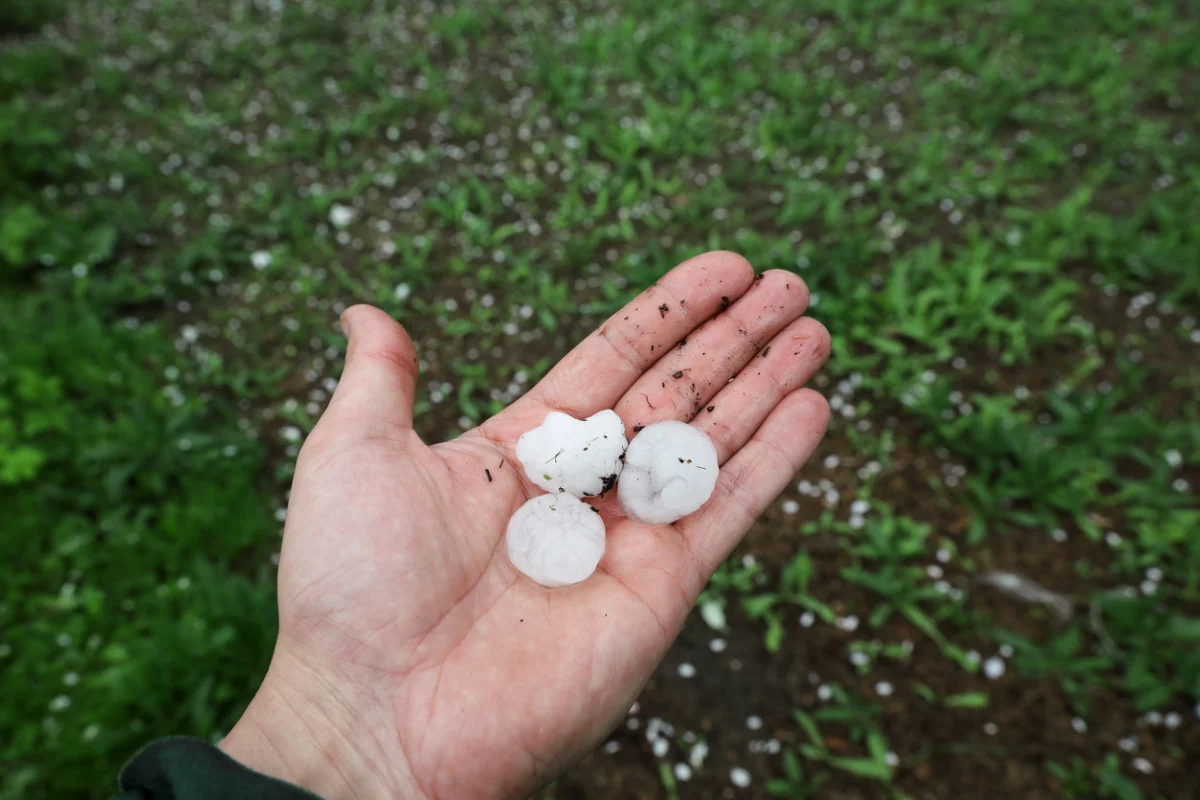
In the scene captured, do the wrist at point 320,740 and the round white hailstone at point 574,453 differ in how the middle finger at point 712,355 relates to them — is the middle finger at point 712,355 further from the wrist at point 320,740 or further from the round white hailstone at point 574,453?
the wrist at point 320,740

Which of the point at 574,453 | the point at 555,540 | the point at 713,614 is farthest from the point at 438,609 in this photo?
the point at 713,614

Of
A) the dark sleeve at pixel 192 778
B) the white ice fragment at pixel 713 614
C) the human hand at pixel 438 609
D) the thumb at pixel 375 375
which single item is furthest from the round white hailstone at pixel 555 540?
the white ice fragment at pixel 713 614

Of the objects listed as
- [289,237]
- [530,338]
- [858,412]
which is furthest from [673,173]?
[289,237]

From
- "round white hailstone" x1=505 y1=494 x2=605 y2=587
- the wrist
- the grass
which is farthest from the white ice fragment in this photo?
the wrist

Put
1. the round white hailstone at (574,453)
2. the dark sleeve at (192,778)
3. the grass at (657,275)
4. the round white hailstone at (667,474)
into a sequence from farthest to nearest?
the grass at (657,275) → the round white hailstone at (574,453) → the round white hailstone at (667,474) → the dark sleeve at (192,778)

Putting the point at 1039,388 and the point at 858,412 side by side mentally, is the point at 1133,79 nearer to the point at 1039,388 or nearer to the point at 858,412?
the point at 1039,388

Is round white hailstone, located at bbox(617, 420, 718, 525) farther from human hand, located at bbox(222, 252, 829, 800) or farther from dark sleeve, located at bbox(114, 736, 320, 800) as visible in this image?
dark sleeve, located at bbox(114, 736, 320, 800)
